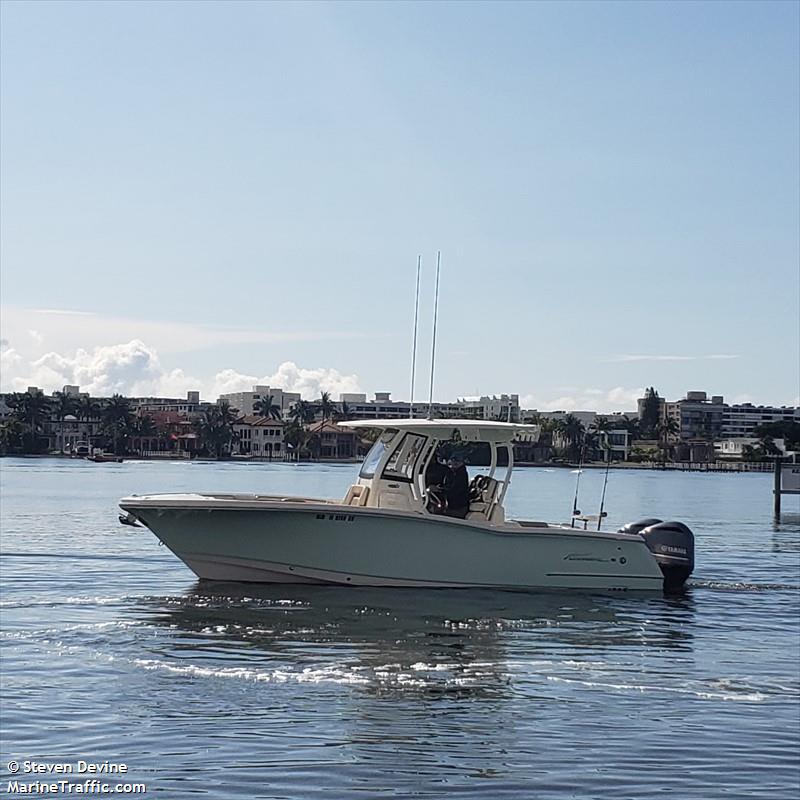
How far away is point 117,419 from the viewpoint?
18638 cm


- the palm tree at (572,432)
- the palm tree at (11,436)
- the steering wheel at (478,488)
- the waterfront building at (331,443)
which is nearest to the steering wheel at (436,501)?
the steering wheel at (478,488)

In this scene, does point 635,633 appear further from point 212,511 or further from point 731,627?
point 212,511

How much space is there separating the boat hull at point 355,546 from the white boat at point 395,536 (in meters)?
0.02

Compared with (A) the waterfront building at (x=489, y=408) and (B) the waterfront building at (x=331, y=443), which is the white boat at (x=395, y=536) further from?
(B) the waterfront building at (x=331, y=443)

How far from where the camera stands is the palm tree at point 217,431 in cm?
18857

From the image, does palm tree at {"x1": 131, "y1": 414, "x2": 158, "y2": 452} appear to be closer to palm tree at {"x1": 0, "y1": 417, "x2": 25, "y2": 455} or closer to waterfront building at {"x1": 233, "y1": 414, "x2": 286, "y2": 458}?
waterfront building at {"x1": 233, "y1": 414, "x2": 286, "y2": 458}

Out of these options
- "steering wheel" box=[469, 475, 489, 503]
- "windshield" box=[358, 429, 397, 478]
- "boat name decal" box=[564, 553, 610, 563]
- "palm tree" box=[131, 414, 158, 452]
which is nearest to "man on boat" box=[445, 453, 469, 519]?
"steering wheel" box=[469, 475, 489, 503]

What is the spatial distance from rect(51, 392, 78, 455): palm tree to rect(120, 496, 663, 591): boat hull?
573 feet

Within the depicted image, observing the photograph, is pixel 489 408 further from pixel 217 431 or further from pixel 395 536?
pixel 217 431

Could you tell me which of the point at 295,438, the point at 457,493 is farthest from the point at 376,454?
the point at 295,438

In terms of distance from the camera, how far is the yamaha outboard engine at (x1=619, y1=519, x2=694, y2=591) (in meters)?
23.1

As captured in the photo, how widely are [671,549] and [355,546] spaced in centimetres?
620

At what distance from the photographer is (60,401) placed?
19400 cm

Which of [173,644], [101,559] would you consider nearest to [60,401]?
[101,559]
